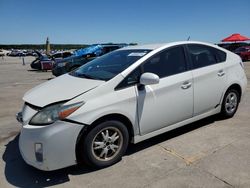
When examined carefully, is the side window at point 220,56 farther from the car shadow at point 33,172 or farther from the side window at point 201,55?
the car shadow at point 33,172

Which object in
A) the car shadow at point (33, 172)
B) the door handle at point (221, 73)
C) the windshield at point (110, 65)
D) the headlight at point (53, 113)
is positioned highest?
the windshield at point (110, 65)

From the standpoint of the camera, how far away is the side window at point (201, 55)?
4309 mm

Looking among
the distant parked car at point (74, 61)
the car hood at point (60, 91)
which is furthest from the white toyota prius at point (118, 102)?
the distant parked car at point (74, 61)

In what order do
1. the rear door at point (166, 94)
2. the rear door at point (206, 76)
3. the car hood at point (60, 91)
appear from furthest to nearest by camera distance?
the rear door at point (206, 76)
the rear door at point (166, 94)
the car hood at point (60, 91)

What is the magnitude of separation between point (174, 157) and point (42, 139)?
69.6 inches

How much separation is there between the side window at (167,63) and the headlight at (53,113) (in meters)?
1.22

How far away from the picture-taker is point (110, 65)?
13.2ft

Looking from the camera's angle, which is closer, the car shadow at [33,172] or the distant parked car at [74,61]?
the car shadow at [33,172]

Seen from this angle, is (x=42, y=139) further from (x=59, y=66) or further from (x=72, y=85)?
(x=59, y=66)

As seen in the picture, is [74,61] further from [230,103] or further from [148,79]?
[148,79]

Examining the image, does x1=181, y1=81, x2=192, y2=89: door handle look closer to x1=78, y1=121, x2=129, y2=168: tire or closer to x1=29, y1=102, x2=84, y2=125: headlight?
Answer: x1=78, y1=121, x2=129, y2=168: tire

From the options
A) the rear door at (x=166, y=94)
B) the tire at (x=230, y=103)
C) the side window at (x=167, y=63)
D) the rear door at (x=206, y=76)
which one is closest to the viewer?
A: the rear door at (x=166, y=94)

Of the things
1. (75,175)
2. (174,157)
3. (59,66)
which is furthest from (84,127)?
(59,66)

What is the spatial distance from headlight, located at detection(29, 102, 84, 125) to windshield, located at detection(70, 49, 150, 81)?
703 mm
